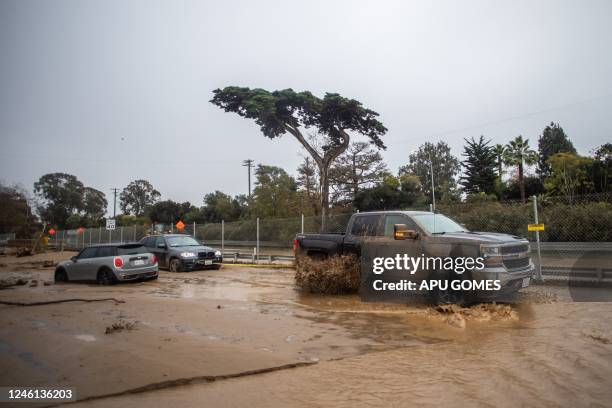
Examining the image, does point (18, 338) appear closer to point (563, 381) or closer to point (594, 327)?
point (563, 381)

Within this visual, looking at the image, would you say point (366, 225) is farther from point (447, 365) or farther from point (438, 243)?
point (447, 365)

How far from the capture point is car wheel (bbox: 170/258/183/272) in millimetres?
15828

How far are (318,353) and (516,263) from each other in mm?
4412

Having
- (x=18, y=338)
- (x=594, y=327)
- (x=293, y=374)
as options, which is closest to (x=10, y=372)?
(x=18, y=338)

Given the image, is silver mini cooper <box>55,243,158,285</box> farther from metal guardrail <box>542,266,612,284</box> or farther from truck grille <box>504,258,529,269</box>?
metal guardrail <box>542,266,612,284</box>

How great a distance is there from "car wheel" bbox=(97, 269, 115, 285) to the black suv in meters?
3.44

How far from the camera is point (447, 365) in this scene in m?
4.45

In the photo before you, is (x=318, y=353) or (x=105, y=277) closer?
(x=318, y=353)

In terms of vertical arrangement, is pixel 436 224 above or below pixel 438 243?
above

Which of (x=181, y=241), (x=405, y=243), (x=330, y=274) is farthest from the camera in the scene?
(x=181, y=241)

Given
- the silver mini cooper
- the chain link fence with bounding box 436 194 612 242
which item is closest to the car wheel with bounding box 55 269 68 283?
the silver mini cooper

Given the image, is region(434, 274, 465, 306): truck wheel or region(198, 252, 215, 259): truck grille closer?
region(434, 274, 465, 306): truck wheel

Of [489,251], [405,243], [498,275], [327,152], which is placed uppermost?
[327,152]

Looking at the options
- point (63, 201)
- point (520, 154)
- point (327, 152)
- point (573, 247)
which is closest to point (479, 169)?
point (520, 154)
